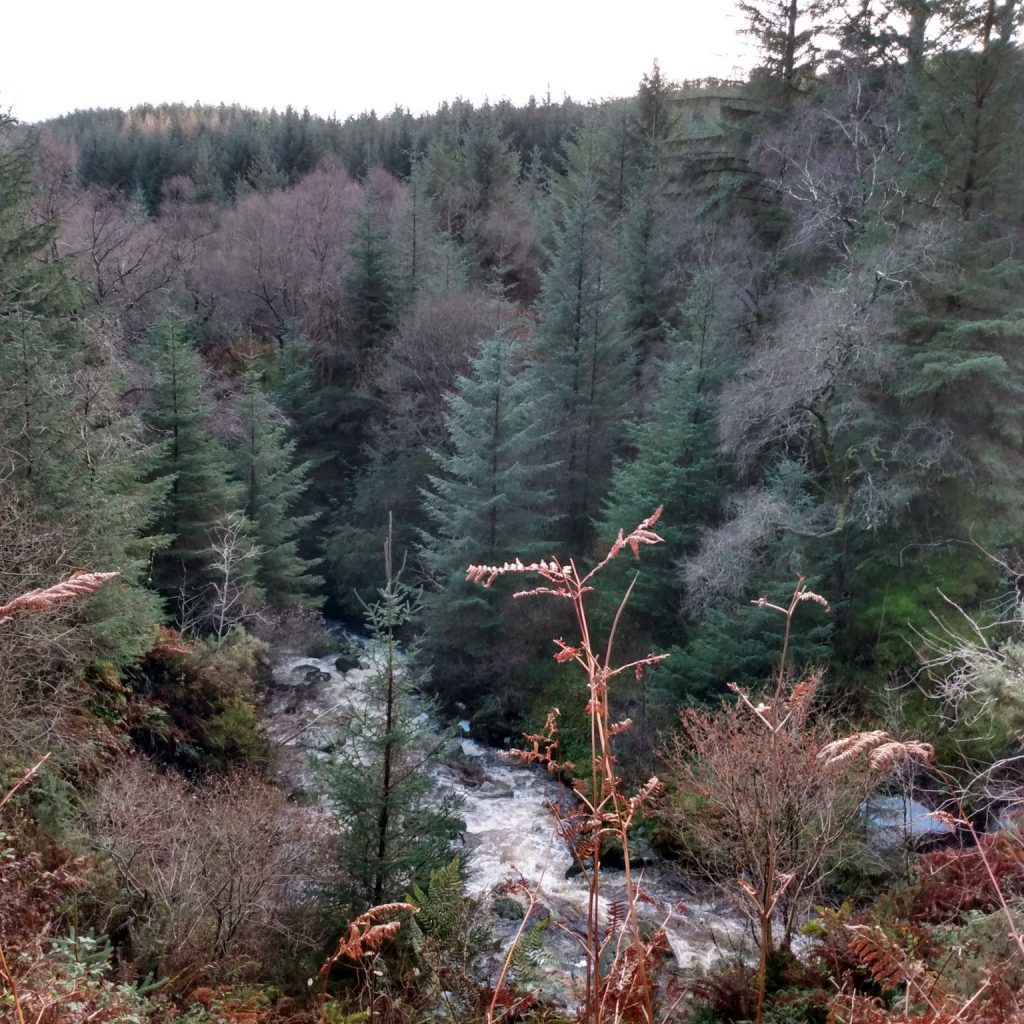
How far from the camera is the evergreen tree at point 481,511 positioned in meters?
19.8

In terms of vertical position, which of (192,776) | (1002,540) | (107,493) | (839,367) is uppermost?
(839,367)

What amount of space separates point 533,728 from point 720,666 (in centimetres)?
533

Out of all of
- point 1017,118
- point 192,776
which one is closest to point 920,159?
point 1017,118

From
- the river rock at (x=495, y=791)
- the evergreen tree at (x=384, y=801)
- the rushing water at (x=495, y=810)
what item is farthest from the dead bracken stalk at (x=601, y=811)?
the river rock at (x=495, y=791)

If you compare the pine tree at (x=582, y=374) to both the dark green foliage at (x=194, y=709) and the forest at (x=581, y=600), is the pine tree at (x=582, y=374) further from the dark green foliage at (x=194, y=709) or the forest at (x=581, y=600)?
the dark green foliage at (x=194, y=709)

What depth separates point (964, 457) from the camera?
14.9m

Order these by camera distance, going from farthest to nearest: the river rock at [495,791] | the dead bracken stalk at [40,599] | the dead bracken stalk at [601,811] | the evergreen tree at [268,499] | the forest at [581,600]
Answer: the evergreen tree at [268,499]
the river rock at [495,791]
the forest at [581,600]
the dead bracken stalk at [601,811]
the dead bracken stalk at [40,599]

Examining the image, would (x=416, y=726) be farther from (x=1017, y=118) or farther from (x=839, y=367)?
(x=1017, y=118)

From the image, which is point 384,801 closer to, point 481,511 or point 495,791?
point 495,791

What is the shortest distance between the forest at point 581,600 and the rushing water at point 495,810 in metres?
0.11

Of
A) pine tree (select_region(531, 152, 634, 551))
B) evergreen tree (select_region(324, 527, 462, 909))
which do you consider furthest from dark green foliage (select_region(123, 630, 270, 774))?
pine tree (select_region(531, 152, 634, 551))

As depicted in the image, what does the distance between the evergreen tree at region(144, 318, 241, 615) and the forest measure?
0.37 feet

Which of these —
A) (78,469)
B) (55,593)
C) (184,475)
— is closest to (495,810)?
(78,469)

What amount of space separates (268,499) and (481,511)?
6.32 m
